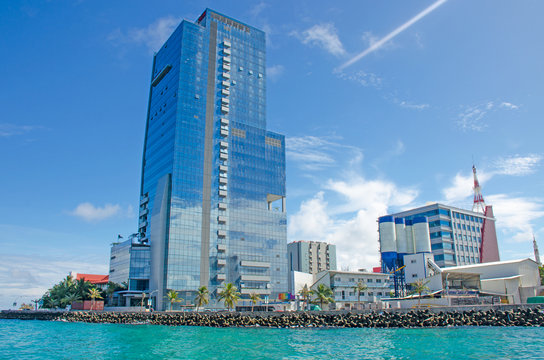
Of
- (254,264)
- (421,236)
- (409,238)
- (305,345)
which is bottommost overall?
(305,345)

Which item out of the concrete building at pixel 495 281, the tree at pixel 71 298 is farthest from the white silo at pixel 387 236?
the tree at pixel 71 298

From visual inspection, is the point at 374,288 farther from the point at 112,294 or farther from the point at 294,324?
the point at 112,294

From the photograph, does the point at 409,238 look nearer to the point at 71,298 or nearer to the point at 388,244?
Answer: the point at 388,244

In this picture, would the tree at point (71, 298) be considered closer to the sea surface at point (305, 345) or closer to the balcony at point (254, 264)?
the balcony at point (254, 264)

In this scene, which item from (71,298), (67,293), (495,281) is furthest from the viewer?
(67,293)

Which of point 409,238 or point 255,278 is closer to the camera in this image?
point 255,278

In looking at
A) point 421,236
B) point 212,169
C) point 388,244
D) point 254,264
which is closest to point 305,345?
point 254,264

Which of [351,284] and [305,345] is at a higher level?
[351,284]

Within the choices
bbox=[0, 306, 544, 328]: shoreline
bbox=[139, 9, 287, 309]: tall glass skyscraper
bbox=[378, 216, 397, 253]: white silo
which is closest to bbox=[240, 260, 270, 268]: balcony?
bbox=[139, 9, 287, 309]: tall glass skyscraper

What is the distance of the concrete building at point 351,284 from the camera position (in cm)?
12738

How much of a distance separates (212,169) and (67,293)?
6051cm

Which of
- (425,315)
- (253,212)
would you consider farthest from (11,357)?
(253,212)

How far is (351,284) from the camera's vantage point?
427 ft

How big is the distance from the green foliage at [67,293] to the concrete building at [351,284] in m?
71.2
